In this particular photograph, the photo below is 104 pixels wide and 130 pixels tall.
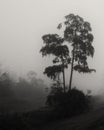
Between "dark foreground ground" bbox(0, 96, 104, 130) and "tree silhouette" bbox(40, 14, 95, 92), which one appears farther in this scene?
"tree silhouette" bbox(40, 14, 95, 92)

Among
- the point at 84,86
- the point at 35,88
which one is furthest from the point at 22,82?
the point at 84,86

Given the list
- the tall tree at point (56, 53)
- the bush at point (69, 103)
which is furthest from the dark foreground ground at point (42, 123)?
the tall tree at point (56, 53)

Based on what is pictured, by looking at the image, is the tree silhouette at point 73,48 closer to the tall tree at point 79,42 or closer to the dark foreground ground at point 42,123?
the tall tree at point 79,42

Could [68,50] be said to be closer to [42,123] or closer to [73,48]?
[73,48]

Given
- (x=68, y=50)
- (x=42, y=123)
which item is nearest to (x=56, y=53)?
(x=68, y=50)

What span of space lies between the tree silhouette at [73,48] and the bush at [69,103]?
4125mm

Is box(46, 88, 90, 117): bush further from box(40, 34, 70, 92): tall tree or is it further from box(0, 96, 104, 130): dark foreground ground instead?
box(40, 34, 70, 92): tall tree

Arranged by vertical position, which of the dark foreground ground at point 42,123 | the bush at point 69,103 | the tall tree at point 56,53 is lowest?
the dark foreground ground at point 42,123

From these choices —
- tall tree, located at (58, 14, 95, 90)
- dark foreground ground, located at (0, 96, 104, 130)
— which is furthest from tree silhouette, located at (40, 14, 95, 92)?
dark foreground ground, located at (0, 96, 104, 130)

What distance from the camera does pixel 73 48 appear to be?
140ft

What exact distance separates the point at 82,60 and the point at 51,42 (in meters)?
4.74

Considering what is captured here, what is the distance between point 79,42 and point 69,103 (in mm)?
9216

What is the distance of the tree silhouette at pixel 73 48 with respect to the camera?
137 ft

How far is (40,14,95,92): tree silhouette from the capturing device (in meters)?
41.7
